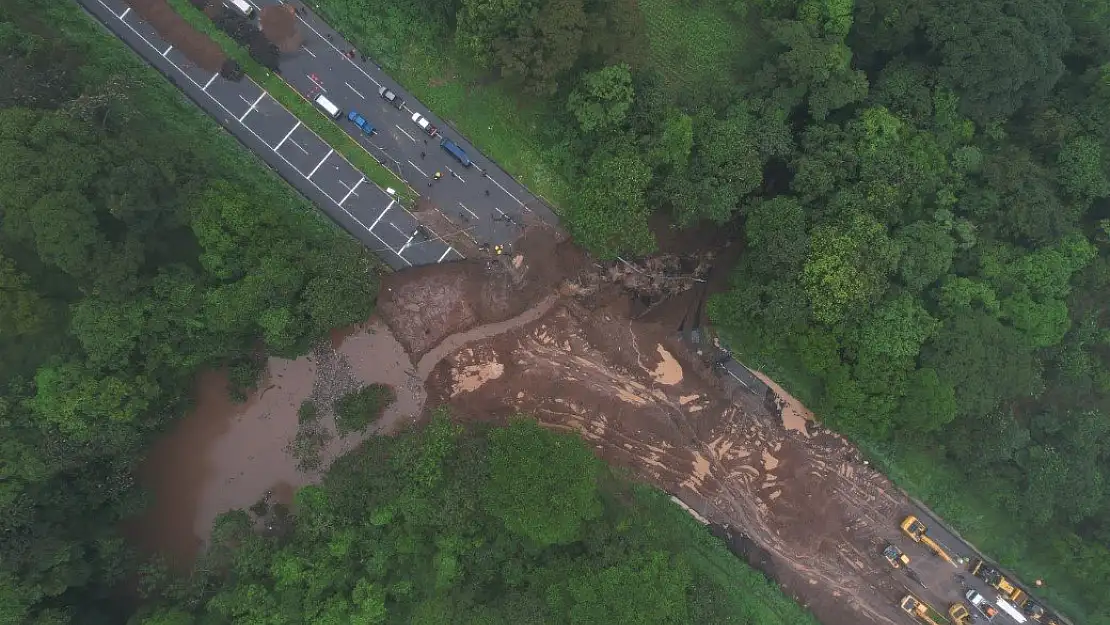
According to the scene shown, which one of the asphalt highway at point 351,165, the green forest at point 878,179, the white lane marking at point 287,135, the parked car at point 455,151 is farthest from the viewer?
the parked car at point 455,151

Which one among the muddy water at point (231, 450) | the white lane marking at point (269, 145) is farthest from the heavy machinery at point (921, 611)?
the white lane marking at point (269, 145)

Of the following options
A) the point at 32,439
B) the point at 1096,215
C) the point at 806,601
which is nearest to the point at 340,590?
the point at 32,439

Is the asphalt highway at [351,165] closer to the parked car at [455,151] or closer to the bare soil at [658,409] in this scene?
the parked car at [455,151]

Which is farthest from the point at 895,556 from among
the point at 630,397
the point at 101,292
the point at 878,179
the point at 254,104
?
the point at 254,104

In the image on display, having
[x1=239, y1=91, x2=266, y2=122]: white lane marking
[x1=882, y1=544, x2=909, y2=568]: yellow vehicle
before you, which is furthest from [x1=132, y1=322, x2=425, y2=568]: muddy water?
[x1=882, y1=544, x2=909, y2=568]: yellow vehicle

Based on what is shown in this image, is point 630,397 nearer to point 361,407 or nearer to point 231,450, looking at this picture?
point 361,407

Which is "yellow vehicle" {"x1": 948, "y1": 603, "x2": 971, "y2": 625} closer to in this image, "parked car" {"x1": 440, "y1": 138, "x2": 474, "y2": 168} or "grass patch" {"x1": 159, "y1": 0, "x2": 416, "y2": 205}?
"parked car" {"x1": 440, "y1": 138, "x2": 474, "y2": 168}
